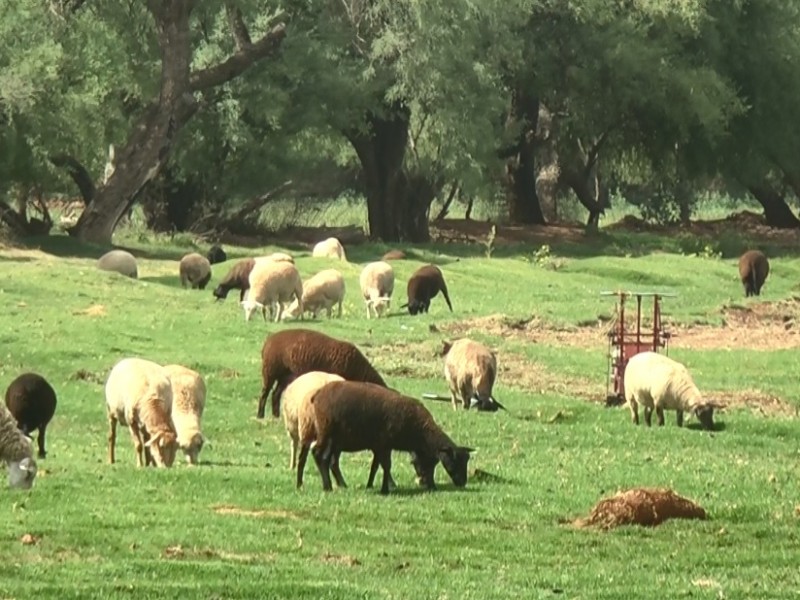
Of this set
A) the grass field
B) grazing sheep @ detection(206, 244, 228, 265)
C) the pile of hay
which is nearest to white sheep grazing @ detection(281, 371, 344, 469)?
the grass field

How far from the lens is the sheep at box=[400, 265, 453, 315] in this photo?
32938mm

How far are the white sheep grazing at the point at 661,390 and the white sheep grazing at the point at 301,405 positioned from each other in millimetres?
5724

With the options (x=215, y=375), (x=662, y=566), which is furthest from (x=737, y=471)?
(x=215, y=375)

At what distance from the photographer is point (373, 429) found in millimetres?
14203

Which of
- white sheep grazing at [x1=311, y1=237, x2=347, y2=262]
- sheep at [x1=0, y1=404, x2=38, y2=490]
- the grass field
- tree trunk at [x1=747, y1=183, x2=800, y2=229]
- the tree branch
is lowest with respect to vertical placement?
the grass field

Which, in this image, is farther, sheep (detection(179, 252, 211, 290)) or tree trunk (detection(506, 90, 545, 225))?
tree trunk (detection(506, 90, 545, 225))

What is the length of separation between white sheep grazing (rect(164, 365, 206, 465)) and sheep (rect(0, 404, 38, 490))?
7.11 ft

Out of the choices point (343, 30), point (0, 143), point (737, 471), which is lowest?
point (737, 471)

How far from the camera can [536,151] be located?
194 ft

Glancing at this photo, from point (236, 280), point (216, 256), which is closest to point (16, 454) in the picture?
point (236, 280)

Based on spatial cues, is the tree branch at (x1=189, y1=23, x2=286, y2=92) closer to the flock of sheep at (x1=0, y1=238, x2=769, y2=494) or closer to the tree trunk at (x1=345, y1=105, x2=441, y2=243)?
the tree trunk at (x1=345, y1=105, x2=441, y2=243)

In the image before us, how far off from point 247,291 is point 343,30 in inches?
650

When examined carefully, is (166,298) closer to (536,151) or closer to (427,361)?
(427,361)

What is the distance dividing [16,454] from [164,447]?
1.80m
